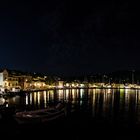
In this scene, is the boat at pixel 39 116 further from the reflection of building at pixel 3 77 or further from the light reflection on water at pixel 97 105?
the reflection of building at pixel 3 77

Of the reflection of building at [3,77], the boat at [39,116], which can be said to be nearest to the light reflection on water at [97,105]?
the boat at [39,116]

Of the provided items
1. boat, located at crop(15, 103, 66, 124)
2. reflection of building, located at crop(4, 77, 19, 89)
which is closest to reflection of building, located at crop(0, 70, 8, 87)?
reflection of building, located at crop(4, 77, 19, 89)

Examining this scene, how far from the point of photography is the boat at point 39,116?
30.7 meters

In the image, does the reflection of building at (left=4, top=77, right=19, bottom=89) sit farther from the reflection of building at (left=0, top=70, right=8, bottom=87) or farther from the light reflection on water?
the light reflection on water

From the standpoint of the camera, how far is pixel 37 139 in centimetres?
2433

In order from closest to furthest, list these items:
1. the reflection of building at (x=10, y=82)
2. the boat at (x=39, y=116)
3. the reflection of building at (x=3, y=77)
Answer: the boat at (x=39, y=116) → the reflection of building at (x=3, y=77) → the reflection of building at (x=10, y=82)

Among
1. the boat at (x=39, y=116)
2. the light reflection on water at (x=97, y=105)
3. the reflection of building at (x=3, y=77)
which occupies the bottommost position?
the light reflection on water at (x=97, y=105)

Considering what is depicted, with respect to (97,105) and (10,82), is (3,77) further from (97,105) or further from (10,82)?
(97,105)

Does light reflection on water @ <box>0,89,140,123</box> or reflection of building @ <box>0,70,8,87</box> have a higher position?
reflection of building @ <box>0,70,8,87</box>

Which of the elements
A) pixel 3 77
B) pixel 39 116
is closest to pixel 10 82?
pixel 3 77

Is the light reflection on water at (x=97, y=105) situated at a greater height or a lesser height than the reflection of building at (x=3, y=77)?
lesser

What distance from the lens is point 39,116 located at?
3203 cm

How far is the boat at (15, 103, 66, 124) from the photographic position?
101ft

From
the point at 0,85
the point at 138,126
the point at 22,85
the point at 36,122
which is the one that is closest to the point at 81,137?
the point at 36,122
